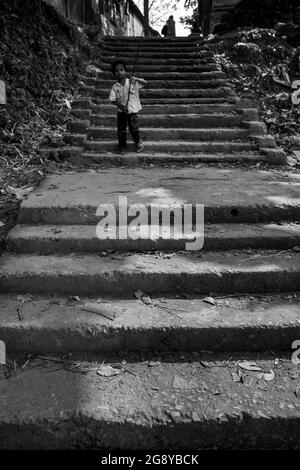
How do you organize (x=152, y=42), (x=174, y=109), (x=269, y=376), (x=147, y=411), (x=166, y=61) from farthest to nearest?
(x=152, y=42) < (x=166, y=61) < (x=174, y=109) < (x=269, y=376) < (x=147, y=411)

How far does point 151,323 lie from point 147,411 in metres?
0.53

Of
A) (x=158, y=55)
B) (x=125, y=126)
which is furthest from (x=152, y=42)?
(x=125, y=126)

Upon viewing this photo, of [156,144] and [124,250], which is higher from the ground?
[156,144]

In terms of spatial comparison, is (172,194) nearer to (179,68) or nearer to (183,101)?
(183,101)

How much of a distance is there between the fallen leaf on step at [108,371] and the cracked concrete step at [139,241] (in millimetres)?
993

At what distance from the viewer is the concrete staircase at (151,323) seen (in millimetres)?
1838

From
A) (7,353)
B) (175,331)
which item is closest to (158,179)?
(175,331)

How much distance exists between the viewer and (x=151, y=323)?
2266mm

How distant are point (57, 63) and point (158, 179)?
12.5 ft

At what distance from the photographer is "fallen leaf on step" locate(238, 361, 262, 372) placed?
6.97 feet

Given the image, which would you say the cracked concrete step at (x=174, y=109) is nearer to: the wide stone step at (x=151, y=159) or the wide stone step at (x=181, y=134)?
the wide stone step at (x=181, y=134)

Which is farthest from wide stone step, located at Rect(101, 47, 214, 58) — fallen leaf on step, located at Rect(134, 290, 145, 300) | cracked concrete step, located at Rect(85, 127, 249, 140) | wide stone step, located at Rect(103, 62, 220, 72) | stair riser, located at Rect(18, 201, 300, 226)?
fallen leaf on step, located at Rect(134, 290, 145, 300)

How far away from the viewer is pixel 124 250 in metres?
2.89

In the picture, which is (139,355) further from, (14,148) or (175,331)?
(14,148)
